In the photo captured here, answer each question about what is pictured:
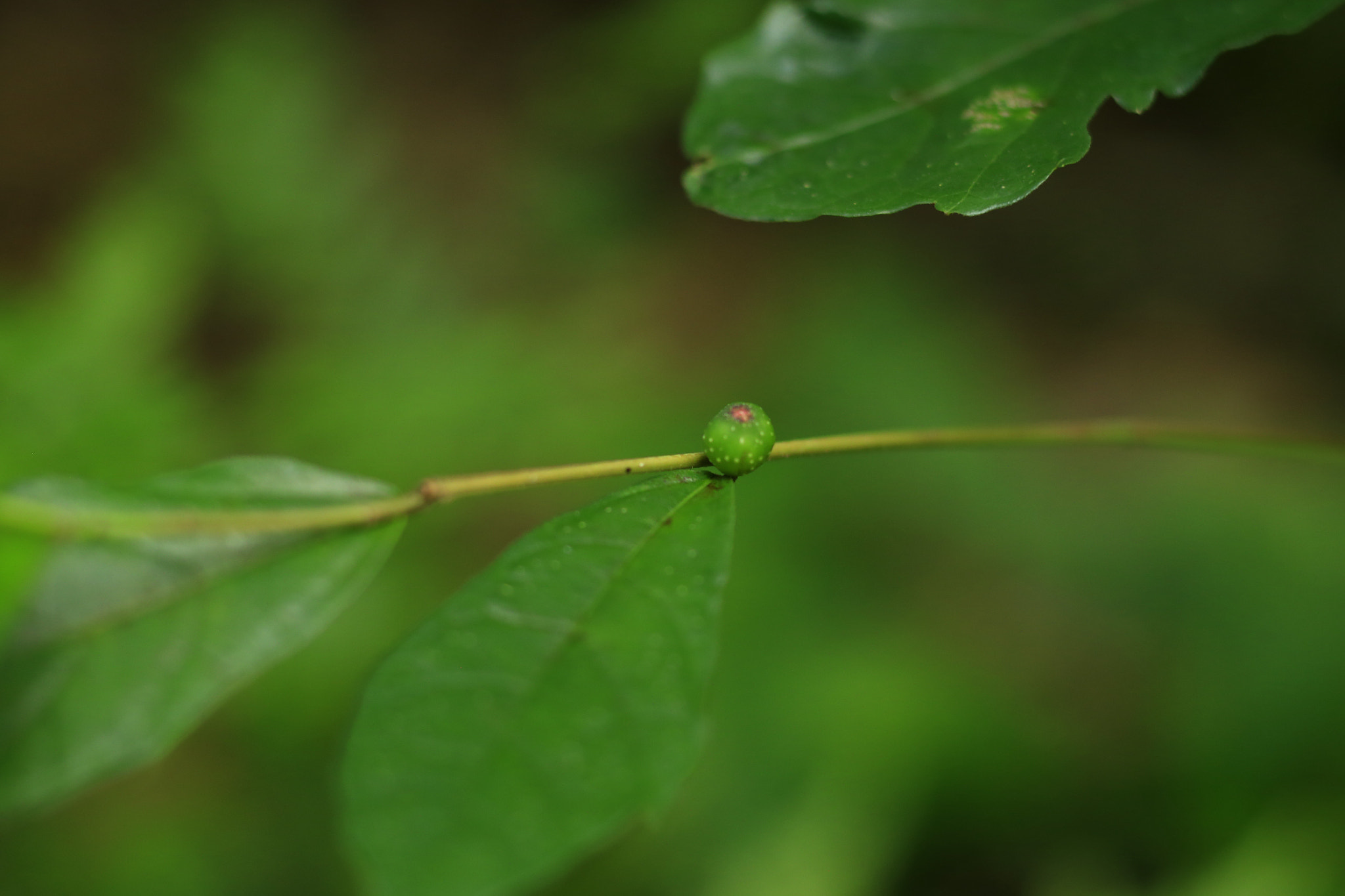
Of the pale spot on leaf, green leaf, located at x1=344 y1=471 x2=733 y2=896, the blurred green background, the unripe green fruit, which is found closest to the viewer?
green leaf, located at x1=344 y1=471 x2=733 y2=896

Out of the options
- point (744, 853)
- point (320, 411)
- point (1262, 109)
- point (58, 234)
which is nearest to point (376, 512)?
point (744, 853)

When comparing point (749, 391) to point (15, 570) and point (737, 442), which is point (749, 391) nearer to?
point (737, 442)

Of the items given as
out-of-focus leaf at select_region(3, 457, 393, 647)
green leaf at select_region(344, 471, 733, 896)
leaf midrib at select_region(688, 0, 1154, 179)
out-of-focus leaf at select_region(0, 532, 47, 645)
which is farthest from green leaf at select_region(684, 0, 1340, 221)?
out-of-focus leaf at select_region(0, 532, 47, 645)

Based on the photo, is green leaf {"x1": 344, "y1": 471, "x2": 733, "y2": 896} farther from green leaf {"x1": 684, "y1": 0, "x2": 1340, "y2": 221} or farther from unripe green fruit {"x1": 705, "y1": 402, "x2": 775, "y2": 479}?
green leaf {"x1": 684, "y1": 0, "x2": 1340, "y2": 221}

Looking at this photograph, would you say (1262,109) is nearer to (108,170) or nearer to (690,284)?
(690,284)

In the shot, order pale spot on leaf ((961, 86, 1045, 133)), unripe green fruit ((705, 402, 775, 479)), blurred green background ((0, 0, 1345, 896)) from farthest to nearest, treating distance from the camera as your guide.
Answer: blurred green background ((0, 0, 1345, 896)) → pale spot on leaf ((961, 86, 1045, 133)) → unripe green fruit ((705, 402, 775, 479))
